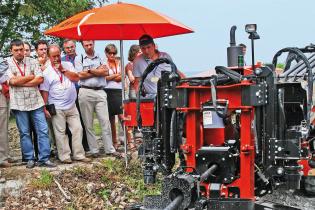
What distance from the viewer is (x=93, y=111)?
32.4 ft

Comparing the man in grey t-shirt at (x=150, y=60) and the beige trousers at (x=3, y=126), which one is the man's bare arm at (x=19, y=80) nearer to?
the beige trousers at (x=3, y=126)

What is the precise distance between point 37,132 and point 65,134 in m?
0.61

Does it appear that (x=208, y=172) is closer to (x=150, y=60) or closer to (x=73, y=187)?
(x=73, y=187)

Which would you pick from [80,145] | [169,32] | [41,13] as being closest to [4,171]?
[80,145]

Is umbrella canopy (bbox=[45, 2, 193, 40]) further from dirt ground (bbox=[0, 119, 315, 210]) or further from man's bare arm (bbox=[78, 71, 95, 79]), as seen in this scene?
dirt ground (bbox=[0, 119, 315, 210])

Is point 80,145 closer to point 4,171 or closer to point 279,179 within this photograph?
point 4,171

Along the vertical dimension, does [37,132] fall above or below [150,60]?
below

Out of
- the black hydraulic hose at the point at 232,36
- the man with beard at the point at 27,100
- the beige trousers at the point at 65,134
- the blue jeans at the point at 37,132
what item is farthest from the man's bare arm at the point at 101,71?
the black hydraulic hose at the point at 232,36

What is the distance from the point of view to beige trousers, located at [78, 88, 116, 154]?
969 centimetres

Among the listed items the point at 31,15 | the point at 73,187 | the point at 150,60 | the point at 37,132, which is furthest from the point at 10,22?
the point at 73,187

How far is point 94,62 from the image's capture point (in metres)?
9.69

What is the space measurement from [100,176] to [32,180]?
111 cm

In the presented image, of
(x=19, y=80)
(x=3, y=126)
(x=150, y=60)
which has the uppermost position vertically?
(x=150, y=60)

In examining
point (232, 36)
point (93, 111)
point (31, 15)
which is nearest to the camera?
point (232, 36)
